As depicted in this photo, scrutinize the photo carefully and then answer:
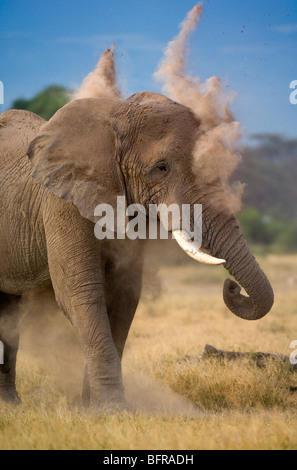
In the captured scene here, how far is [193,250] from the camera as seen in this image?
20.5 ft

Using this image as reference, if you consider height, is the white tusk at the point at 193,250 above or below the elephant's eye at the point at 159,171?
below

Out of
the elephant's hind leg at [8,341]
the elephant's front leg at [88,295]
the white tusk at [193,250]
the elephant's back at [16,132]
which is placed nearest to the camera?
the white tusk at [193,250]

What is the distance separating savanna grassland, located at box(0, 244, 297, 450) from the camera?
18.4 feet

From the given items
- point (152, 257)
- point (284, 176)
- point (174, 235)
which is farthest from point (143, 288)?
point (284, 176)

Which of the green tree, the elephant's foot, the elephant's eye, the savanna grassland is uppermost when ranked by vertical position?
the green tree

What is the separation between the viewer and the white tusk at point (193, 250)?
6152mm

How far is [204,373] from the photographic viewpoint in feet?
26.8

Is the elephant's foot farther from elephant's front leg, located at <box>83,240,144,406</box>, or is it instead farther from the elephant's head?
the elephant's head

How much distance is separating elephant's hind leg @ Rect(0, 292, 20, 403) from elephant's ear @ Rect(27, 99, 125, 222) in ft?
6.52

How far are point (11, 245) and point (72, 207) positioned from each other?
102cm

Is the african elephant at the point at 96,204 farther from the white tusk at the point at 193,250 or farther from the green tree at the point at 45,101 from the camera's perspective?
the green tree at the point at 45,101

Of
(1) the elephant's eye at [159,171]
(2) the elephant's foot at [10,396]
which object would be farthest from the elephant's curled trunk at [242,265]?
(2) the elephant's foot at [10,396]

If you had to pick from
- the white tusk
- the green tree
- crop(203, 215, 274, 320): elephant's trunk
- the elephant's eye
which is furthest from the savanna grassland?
the green tree

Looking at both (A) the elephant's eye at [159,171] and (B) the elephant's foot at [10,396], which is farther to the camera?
(B) the elephant's foot at [10,396]
